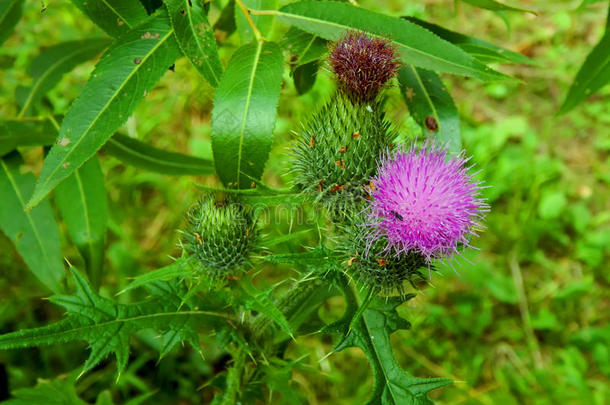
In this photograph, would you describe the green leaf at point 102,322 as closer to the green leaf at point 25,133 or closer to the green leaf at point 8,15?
the green leaf at point 25,133

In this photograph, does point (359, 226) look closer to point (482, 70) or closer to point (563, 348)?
point (482, 70)

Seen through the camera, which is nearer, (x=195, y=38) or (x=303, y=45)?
(x=195, y=38)

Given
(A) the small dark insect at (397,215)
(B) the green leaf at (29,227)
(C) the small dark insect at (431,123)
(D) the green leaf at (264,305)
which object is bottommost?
(B) the green leaf at (29,227)

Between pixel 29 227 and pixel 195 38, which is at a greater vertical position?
pixel 195 38

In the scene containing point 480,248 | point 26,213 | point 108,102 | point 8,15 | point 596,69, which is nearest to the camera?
point 108,102

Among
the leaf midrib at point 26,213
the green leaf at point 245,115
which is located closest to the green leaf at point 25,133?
the leaf midrib at point 26,213

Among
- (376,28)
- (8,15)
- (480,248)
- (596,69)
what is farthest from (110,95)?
(480,248)

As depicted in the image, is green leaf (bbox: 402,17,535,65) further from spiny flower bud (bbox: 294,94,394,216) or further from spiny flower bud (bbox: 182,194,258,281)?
spiny flower bud (bbox: 182,194,258,281)

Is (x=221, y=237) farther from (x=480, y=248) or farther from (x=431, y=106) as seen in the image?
(x=480, y=248)
